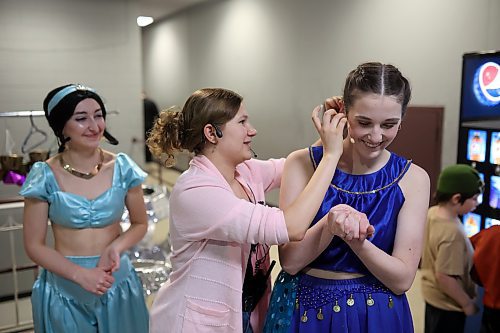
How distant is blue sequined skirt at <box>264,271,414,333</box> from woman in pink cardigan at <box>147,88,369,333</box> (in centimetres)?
12

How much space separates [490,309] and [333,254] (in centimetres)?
97

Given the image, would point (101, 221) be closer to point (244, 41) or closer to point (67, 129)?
point (67, 129)

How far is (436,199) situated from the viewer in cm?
175

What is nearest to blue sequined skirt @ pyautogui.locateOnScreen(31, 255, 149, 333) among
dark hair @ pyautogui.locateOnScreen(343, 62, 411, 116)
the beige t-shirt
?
dark hair @ pyautogui.locateOnScreen(343, 62, 411, 116)

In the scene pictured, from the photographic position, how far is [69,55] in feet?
5.91

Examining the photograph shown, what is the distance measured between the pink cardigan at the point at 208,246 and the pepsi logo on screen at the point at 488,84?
2.97 feet

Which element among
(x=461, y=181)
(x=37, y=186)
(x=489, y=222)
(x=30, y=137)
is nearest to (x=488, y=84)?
(x=461, y=181)

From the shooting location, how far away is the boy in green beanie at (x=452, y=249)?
5.39 feet

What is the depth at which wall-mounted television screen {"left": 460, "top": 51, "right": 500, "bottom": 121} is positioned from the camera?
1479mm

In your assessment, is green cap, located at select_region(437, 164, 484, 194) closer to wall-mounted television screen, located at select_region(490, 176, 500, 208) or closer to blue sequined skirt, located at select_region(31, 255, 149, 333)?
wall-mounted television screen, located at select_region(490, 176, 500, 208)

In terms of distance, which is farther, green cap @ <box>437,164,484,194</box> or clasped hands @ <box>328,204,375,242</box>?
green cap @ <box>437,164,484,194</box>

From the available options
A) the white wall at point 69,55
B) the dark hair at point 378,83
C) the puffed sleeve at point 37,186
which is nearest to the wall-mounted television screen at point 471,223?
the dark hair at point 378,83

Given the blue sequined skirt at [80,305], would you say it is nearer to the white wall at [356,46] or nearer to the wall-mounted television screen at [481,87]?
Result: the white wall at [356,46]

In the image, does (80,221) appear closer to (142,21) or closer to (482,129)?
(482,129)
